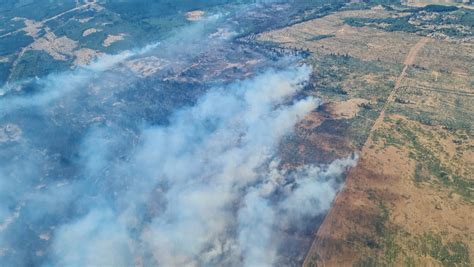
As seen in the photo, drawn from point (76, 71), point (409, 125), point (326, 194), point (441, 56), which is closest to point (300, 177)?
point (326, 194)

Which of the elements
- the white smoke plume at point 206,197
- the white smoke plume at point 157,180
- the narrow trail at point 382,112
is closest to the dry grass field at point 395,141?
the narrow trail at point 382,112

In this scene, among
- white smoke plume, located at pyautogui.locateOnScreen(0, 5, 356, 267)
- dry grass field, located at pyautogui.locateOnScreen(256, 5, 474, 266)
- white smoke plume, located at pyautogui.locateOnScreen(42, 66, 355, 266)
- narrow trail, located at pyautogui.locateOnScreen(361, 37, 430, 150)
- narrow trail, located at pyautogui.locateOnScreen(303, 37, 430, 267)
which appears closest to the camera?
dry grass field, located at pyautogui.locateOnScreen(256, 5, 474, 266)

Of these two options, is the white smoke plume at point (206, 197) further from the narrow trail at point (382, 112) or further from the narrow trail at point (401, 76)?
the narrow trail at point (401, 76)

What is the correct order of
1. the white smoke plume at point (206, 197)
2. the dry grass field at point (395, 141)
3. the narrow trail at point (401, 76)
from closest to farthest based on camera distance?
1. the dry grass field at point (395, 141)
2. the white smoke plume at point (206, 197)
3. the narrow trail at point (401, 76)

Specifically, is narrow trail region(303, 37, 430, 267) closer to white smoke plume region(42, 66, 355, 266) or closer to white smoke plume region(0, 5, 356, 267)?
white smoke plume region(0, 5, 356, 267)

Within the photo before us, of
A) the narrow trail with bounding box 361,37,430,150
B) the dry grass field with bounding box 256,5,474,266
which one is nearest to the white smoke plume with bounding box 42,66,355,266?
the dry grass field with bounding box 256,5,474,266

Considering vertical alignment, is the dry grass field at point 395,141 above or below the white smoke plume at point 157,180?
above

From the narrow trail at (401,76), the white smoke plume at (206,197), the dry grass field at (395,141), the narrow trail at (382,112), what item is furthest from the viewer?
the narrow trail at (401,76)

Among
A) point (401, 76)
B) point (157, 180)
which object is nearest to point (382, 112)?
point (401, 76)

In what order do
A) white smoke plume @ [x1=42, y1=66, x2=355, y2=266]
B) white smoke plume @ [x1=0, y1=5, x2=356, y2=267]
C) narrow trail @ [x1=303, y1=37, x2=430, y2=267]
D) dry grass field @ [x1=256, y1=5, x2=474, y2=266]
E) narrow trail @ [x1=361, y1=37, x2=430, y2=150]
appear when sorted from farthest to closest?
narrow trail @ [x1=361, y1=37, x2=430, y2=150], white smoke plume @ [x1=0, y1=5, x2=356, y2=267], white smoke plume @ [x1=42, y1=66, x2=355, y2=266], narrow trail @ [x1=303, y1=37, x2=430, y2=267], dry grass field @ [x1=256, y1=5, x2=474, y2=266]

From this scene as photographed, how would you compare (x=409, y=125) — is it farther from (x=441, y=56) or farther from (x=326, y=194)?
(x=441, y=56)

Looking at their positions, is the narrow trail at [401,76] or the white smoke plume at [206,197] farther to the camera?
the narrow trail at [401,76]
